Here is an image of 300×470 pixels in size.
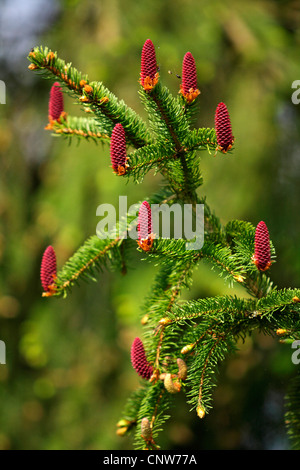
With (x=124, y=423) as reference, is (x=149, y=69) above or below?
above

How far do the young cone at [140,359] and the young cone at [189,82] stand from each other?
34cm

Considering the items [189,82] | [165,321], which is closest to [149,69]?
[189,82]

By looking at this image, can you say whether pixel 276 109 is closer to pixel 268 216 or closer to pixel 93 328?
pixel 268 216

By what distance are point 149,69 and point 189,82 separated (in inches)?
3.2

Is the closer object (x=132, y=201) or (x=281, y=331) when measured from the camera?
(x=281, y=331)

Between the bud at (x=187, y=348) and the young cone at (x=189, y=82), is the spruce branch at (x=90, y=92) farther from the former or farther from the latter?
the bud at (x=187, y=348)

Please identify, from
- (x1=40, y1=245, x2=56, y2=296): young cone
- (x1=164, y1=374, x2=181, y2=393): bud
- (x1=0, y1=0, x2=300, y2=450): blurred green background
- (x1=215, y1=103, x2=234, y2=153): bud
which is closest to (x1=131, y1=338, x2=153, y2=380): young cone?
(x1=164, y1=374, x2=181, y2=393): bud

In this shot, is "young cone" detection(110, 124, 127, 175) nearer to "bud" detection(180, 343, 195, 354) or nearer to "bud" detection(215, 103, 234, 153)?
"bud" detection(215, 103, 234, 153)

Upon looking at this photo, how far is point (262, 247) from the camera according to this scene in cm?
61

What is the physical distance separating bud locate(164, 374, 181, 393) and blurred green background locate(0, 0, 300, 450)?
0.71 m

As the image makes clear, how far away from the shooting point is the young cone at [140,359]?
26.4 inches

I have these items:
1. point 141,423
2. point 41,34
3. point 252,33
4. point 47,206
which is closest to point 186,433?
point 47,206

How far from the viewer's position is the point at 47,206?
180 cm

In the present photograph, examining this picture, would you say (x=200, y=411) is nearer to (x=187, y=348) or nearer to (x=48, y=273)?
(x=187, y=348)
